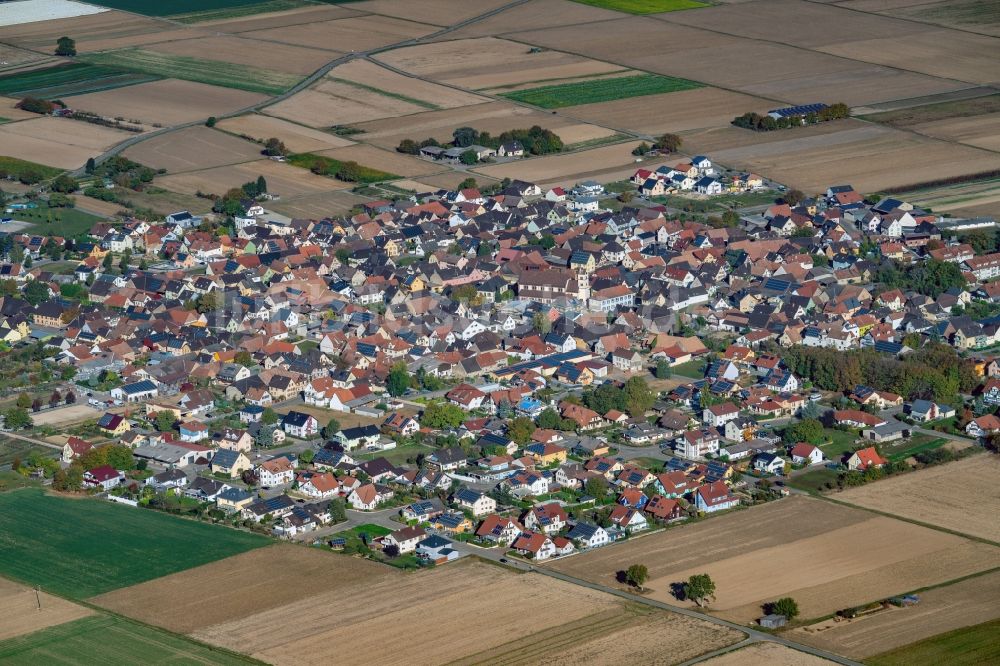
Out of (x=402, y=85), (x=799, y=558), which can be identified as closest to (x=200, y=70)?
(x=402, y=85)

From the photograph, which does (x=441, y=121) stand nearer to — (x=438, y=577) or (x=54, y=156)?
(x=54, y=156)

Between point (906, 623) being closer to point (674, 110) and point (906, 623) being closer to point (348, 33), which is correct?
point (674, 110)

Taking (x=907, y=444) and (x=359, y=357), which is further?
(x=359, y=357)

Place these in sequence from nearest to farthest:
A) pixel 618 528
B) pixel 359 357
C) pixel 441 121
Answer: pixel 618 528 → pixel 359 357 → pixel 441 121

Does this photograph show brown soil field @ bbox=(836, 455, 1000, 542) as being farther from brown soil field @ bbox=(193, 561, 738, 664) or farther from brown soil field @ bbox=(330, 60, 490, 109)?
brown soil field @ bbox=(330, 60, 490, 109)

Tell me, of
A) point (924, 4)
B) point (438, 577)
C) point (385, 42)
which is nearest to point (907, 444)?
point (438, 577)

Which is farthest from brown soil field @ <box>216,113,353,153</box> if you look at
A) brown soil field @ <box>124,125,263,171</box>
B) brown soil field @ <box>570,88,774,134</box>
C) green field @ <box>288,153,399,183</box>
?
brown soil field @ <box>570,88,774,134</box>

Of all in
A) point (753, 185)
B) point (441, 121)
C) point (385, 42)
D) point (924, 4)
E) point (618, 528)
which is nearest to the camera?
point (618, 528)
